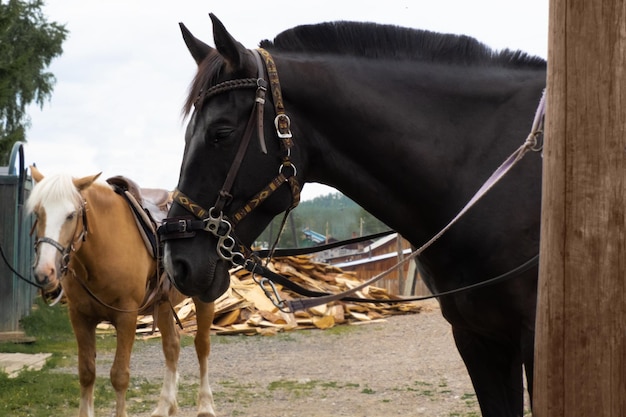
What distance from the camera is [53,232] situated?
6.11m

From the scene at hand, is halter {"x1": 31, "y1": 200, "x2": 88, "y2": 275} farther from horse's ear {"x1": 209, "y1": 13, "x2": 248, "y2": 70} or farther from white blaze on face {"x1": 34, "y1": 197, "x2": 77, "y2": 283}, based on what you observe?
horse's ear {"x1": 209, "y1": 13, "x2": 248, "y2": 70}

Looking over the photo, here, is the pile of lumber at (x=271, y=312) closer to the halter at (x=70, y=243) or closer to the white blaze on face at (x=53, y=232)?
the halter at (x=70, y=243)

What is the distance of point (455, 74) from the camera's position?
3232 millimetres

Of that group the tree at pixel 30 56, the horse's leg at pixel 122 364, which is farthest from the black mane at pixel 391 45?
the tree at pixel 30 56

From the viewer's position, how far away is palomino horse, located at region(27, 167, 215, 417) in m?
6.14

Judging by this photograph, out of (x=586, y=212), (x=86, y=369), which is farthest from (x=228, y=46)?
(x=86, y=369)

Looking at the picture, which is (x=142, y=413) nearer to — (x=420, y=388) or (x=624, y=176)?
(x=420, y=388)

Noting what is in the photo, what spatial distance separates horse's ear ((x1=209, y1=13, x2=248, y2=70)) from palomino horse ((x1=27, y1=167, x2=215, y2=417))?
3.51 m

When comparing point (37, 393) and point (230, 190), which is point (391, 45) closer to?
point (230, 190)

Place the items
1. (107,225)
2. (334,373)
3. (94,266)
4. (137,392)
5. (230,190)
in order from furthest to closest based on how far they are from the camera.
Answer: (334,373) < (137,392) < (107,225) < (94,266) < (230,190)

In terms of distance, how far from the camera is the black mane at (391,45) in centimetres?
330

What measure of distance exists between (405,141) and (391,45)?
0.46 m

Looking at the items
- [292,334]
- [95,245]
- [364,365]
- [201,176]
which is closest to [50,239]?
[95,245]

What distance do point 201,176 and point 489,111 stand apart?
3.73 ft
